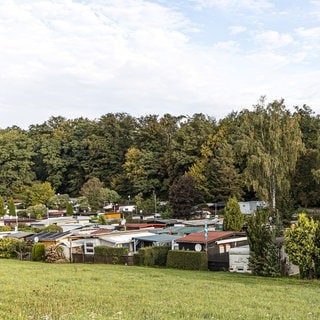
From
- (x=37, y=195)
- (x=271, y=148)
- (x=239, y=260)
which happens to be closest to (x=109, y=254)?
(x=239, y=260)

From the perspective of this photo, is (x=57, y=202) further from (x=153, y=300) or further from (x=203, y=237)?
(x=153, y=300)

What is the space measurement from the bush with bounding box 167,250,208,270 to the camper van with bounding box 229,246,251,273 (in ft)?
5.30

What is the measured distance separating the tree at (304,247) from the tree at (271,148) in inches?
679

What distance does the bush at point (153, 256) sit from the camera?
2811cm

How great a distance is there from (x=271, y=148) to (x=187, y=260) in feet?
57.6

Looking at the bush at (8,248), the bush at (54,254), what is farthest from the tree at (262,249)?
the bush at (8,248)

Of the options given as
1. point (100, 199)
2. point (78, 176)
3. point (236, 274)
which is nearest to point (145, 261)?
point (236, 274)

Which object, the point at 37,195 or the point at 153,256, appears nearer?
the point at 153,256

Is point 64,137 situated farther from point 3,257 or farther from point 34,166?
point 3,257

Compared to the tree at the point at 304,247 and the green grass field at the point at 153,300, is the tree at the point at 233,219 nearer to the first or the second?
the tree at the point at 304,247

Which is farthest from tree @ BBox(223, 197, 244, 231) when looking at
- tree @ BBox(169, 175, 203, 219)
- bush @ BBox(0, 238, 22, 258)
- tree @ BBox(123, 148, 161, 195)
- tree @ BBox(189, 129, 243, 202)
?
tree @ BBox(123, 148, 161, 195)

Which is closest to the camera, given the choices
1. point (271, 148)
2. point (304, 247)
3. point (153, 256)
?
point (304, 247)

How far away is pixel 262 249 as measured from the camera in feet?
78.0

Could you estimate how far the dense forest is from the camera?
41.1 meters
